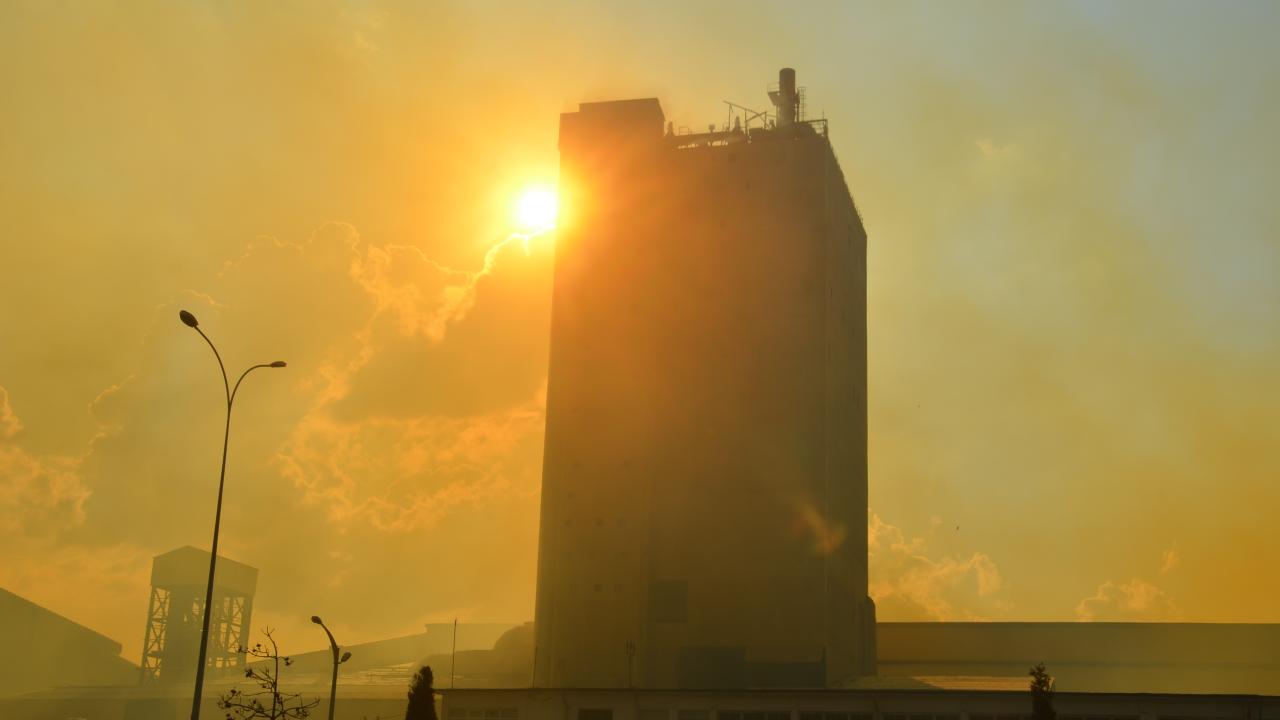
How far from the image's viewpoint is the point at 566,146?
91.8 metres

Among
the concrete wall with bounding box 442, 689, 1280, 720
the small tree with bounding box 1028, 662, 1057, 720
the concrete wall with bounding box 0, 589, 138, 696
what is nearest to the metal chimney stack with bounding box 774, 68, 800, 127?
the concrete wall with bounding box 442, 689, 1280, 720

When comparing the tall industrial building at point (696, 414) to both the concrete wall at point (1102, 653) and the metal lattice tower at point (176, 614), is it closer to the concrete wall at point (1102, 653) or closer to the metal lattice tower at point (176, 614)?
the concrete wall at point (1102, 653)

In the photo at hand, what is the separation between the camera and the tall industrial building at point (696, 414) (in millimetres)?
81000

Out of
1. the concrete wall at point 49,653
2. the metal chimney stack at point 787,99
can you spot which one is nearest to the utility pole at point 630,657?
the metal chimney stack at point 787,99

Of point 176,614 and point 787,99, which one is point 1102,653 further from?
point 176,614

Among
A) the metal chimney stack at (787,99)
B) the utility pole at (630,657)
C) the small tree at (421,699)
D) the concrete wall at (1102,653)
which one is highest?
the metal chimney stack at (787,99)

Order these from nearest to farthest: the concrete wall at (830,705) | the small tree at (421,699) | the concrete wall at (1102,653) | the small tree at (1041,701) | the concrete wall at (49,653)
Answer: the small tree at (1041,701)
the small tree at (421,699)
the concrete wall at (830,705)
the concrete wall at (1102,653)
the concrete wall at (49,653)

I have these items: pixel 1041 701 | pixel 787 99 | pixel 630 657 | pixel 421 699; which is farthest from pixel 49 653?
pixel 1041 701

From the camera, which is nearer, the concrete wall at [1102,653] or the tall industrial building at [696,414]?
the tall industrial building at [696,414]

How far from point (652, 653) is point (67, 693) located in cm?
9373

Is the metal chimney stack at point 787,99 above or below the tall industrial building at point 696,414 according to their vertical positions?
above

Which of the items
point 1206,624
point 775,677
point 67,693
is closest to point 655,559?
point 775,677

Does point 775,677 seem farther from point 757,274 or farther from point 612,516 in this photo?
point 757,274

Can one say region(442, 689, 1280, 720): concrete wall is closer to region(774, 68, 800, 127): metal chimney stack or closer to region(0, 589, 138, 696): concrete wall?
region(774, 68, 800, 127): metal chimney stack
